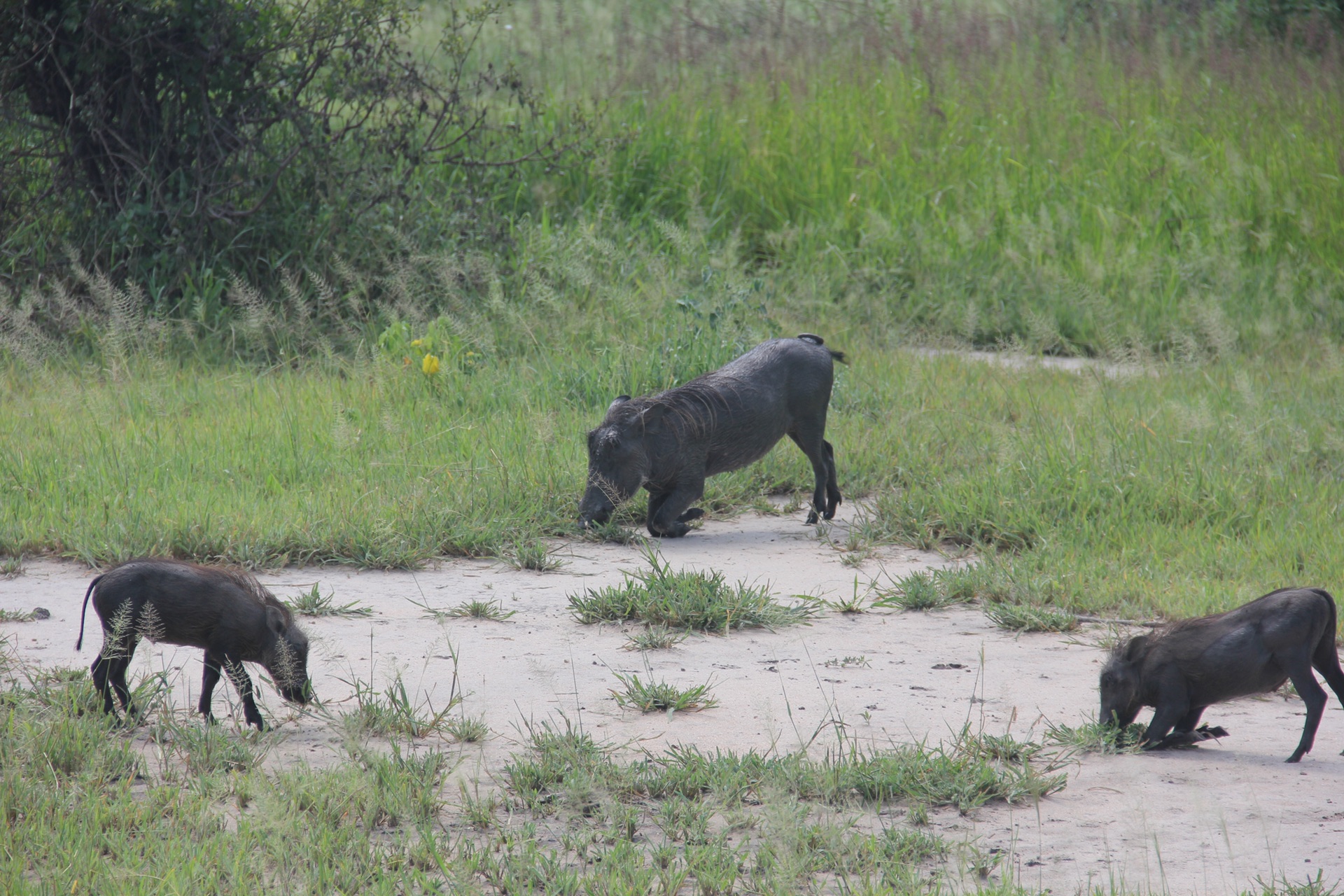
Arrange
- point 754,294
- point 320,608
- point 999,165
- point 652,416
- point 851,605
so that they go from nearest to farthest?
point 320,608 < point 851,605 < point 652,416 < point 754,294 < point 999,165

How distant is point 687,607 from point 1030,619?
4.03 feet

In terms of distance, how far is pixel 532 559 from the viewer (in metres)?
5.24

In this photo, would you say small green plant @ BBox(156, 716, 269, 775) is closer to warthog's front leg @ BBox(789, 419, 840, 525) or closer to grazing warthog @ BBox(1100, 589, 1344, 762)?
grazing warthog @ BBox(1100, 589, 1344, 762)

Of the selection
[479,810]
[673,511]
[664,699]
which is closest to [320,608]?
[664,699]

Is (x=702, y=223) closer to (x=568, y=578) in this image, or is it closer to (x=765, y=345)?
(x=765, y=345)

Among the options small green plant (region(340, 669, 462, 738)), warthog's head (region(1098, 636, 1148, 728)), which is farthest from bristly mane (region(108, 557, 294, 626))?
warthog's head (region(1098, 636, 1148, 728))

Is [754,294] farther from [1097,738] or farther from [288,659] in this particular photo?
[288,659]

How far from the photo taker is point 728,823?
3.17 meters

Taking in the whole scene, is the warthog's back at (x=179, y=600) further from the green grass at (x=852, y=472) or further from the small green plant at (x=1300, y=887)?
the small green plant at (x=1300, y=887)

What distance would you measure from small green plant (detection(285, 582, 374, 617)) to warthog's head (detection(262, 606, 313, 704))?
2.57ft

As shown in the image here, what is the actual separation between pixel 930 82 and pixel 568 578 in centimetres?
796

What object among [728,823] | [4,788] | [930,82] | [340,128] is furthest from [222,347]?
[930,82]

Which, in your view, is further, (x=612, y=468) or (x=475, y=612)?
(x=612, y=468)

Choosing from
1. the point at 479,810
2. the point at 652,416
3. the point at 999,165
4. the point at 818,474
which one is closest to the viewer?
the point at 479,810
